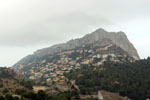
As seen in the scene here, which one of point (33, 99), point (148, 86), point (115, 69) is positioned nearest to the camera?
point (33, 99)

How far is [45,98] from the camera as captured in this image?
48.8 metres

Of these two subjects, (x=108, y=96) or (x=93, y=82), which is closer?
(x=108, y=96)

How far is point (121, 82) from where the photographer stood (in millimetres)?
99688

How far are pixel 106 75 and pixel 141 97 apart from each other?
26179 millimetres

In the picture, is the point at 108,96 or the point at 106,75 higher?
the point at 106,75

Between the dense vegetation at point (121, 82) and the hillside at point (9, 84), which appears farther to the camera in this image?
the dense vegetation at point (121, 82)

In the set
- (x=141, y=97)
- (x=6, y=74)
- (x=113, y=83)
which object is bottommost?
(x=141, y=97)

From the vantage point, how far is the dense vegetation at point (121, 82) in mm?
90875

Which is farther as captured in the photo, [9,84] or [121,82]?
[121,82]

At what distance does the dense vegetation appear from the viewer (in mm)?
90875

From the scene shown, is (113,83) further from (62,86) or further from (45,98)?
(45,98)

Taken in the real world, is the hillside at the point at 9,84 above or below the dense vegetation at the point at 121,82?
above

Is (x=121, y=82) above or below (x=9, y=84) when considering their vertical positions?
below

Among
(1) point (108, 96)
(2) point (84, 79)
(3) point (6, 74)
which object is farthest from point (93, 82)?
(3) point (6, 74)
